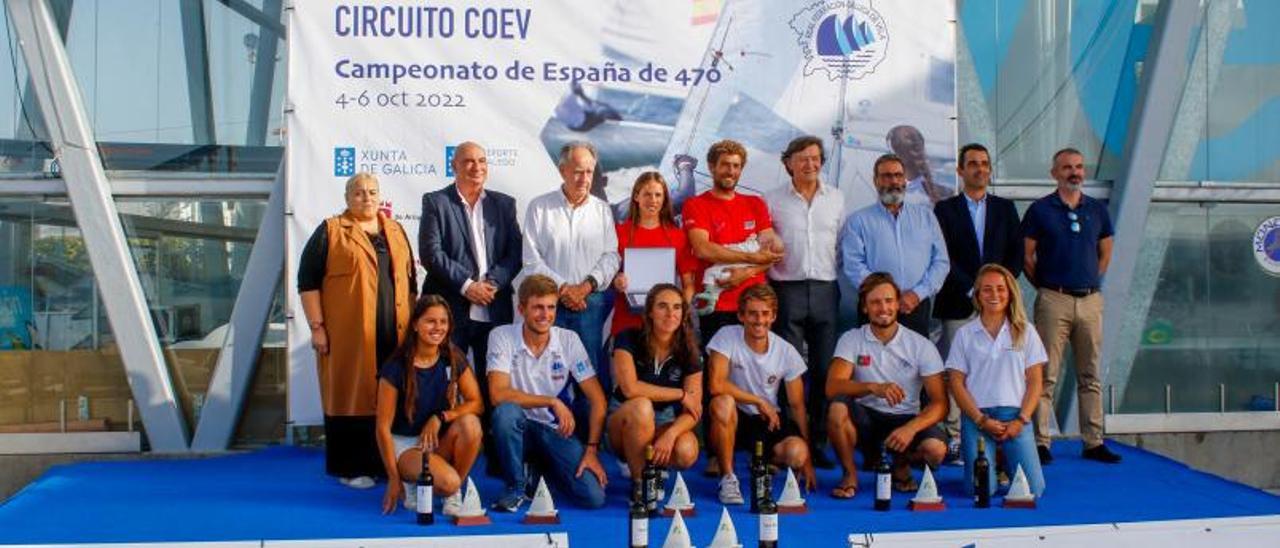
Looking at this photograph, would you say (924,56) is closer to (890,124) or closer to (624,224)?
(890,124)

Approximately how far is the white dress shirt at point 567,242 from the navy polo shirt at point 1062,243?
209cm

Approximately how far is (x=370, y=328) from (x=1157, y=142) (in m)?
4.38

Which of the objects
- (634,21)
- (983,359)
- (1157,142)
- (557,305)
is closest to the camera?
(983,359)

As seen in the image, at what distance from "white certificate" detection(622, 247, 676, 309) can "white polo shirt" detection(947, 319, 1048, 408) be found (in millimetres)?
1323

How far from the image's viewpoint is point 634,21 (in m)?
7.36

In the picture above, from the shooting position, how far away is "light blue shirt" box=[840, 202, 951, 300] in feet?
22.2

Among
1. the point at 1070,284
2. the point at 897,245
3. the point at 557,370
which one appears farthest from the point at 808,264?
the point at 557,370

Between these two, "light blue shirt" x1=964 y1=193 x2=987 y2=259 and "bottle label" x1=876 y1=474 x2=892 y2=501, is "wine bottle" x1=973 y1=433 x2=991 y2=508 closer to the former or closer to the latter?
"bottle label" x1=876 y1=474 x2=892 y2=501

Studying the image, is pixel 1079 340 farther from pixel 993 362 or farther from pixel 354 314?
pixel 354 314

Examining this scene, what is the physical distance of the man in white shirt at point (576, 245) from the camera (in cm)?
654

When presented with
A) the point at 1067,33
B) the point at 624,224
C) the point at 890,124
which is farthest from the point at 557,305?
the point at 1067,33

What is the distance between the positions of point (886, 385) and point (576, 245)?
153 centimetres

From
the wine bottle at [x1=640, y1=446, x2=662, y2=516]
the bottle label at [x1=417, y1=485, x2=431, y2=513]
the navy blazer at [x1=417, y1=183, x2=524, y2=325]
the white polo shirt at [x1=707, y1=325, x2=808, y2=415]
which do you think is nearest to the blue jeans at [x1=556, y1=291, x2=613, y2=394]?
the navy blazer at [x1=417, y1=183, x2=524, y2=325]

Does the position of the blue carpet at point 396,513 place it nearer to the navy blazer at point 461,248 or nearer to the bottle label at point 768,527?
the bottle label at point 768,527
